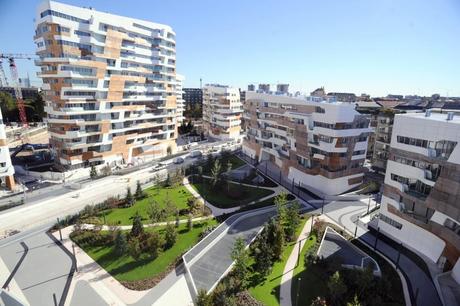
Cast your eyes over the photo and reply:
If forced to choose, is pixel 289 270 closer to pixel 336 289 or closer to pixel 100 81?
pixel 336 289

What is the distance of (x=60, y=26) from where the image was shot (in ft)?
185

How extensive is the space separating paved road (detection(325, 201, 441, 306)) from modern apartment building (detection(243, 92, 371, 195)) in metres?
6.06

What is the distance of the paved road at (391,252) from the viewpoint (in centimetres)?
2773

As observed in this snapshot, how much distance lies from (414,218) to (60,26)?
70.5 meters

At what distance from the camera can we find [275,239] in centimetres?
3303

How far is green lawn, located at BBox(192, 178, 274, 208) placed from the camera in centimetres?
4859

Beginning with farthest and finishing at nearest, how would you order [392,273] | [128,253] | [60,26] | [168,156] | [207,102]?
Answer: [207,102] → [168,156] → [60,26] → [128,253] → [392,273]

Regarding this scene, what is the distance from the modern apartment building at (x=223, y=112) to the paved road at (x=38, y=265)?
7454 centimetres

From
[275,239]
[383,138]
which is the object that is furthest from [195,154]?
[275,239]

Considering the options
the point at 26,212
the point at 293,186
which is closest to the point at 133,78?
the point at 26,212

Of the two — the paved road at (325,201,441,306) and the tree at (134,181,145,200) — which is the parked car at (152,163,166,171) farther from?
the paved road at (325,201,441,306)

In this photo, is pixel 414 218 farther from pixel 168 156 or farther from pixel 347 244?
pixel 168 156

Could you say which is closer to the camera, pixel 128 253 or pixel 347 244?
pixel 128 253

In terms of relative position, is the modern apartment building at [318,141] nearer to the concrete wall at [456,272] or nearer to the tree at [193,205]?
the tree at [193,205]
